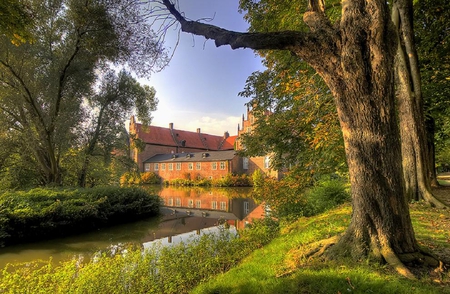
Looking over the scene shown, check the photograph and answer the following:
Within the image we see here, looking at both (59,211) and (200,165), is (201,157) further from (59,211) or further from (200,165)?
(59,211)

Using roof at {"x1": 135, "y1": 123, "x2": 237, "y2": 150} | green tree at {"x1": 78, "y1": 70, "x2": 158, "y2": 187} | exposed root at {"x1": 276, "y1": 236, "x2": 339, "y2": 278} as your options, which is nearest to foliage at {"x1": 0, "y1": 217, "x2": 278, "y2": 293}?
exposed root at {"x1": 276, "y1": 236, "x2": 339, "y2": 278}

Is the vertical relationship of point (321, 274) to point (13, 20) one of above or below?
below

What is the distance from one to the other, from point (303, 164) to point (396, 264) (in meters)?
5.85

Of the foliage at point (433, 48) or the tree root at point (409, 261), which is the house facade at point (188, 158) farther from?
the tree root at point (409, 261)

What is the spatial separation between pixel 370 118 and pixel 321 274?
2.04 m

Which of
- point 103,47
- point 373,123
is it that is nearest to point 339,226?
point 373,123

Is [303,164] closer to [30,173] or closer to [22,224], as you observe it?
[22,224]

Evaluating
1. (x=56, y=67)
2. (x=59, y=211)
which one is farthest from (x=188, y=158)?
(x=59, y=211)

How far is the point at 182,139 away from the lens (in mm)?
58344

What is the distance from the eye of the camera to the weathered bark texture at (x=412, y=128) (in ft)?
21.5

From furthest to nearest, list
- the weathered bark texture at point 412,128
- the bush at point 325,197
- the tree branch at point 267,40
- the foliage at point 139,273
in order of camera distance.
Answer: the bush at point 325,197 → the weathered bark texture at point 412,128 → the foliage at point 139,273 → the tree branch at point 267,40

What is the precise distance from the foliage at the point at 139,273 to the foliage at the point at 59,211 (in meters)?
5.17

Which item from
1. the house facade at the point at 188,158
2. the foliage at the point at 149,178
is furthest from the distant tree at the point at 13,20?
the foliage at the point at 149,178

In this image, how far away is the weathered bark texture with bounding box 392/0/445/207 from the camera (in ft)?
21.5
